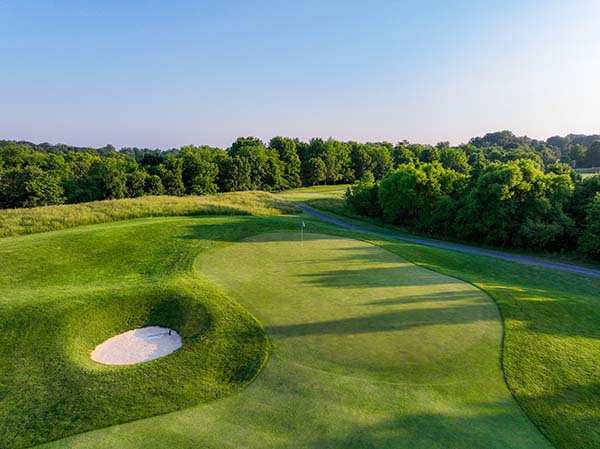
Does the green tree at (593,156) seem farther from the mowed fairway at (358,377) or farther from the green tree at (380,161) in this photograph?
the mowed fairway at (358,377)

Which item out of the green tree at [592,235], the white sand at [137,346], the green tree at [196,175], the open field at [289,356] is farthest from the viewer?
the green tree at [196,175]

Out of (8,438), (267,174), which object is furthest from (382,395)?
(267,174)

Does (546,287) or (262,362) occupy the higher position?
(262,362)

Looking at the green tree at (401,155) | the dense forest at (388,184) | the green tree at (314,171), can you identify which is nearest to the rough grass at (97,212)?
the dense forest at (388,184)

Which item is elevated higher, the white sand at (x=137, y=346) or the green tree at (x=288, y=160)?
the green tree at (x=288, y=160)

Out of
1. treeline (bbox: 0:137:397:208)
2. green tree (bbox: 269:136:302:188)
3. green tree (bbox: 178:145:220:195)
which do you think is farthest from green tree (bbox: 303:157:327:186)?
green tree (bbox: 178:145:220:195)

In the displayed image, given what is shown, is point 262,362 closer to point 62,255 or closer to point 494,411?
point 494,411

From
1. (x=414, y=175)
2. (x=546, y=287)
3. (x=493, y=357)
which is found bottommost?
(x=546, y=287)
